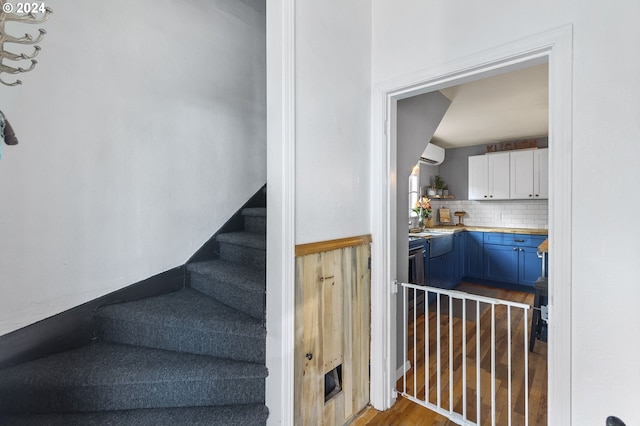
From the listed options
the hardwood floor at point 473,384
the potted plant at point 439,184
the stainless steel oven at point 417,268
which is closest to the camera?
the hardwood floor at point 473,384

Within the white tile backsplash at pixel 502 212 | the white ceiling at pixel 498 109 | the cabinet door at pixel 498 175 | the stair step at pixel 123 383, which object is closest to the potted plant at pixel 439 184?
the white tile backsplash at pixel 502 212

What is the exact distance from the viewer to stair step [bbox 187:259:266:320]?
1.61 meters

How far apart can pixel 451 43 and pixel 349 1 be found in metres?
0.63

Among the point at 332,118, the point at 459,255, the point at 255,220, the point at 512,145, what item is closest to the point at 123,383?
the point at 255,220

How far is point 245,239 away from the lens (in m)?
2.01

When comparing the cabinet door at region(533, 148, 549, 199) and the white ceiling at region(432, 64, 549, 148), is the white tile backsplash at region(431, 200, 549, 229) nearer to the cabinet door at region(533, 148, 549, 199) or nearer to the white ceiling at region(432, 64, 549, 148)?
the cabinet door at region(533, 148, 549, 199)

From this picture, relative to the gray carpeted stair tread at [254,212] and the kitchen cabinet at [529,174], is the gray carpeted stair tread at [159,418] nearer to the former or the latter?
the gray carpeted stair tread at [254,212]

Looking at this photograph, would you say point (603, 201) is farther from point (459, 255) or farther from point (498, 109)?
point (459, 255)

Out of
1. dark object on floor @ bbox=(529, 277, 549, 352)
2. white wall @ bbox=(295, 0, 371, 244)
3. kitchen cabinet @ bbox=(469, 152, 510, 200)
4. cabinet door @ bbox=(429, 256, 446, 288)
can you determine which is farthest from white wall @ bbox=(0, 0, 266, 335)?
kitchen cabinet @ bbox=(469, 152, 510, 200)

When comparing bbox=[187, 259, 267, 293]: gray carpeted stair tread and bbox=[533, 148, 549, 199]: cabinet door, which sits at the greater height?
bbox=[533, 148, 549, 199]: cabinet door

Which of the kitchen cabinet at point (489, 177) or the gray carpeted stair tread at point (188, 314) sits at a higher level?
the kitchen cabinet at point (489, 177)

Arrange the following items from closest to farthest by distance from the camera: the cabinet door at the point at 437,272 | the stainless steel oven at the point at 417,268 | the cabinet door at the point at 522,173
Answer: the stainless steel oven at the point at 417,268 → the cabinet door at the point at 437,272 → the cabinet door at the point at 522,173

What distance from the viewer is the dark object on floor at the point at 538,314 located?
2408 mm

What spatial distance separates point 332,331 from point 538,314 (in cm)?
217
